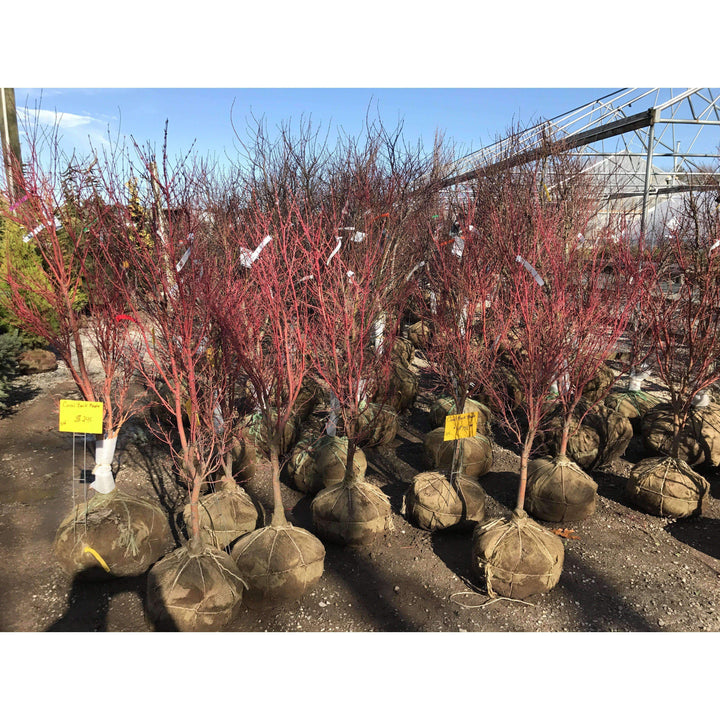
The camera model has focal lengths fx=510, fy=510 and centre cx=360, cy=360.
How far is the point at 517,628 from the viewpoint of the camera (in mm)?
3455

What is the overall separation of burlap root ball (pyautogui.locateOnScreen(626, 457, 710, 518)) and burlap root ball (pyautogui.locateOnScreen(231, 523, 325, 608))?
3.30 m

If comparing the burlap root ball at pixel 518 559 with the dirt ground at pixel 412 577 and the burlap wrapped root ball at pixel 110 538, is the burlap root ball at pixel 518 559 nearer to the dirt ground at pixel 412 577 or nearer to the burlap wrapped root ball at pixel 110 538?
the dirt ground at pixel 412 577

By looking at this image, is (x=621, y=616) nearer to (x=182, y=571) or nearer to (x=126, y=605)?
(x=182, y=571)

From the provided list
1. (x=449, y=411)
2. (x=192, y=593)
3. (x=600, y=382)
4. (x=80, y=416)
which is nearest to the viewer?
(x=192, y=593)

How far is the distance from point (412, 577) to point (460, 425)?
1.26 m

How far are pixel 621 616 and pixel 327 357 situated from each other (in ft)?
9.47

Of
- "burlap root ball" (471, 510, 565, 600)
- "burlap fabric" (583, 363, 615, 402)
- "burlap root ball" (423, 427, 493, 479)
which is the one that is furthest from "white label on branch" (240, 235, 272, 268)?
"burlap fabric" (583, 363, 615, 402)

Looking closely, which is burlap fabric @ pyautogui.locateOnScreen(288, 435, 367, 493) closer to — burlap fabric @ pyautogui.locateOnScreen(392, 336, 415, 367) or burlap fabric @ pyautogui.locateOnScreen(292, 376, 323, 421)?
burlap fabric @ pyautogui.locateOnScreen(292, 376, 323, 421)

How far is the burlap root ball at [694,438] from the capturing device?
5898mm

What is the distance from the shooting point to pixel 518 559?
3.66 m

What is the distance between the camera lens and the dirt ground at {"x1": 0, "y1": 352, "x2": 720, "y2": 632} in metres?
3.52

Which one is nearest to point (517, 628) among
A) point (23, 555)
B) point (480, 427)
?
point (480, 427)

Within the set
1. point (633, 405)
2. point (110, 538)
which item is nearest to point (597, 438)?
point (633, 405)

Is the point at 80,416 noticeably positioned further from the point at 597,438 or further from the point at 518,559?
the point at 597,438
